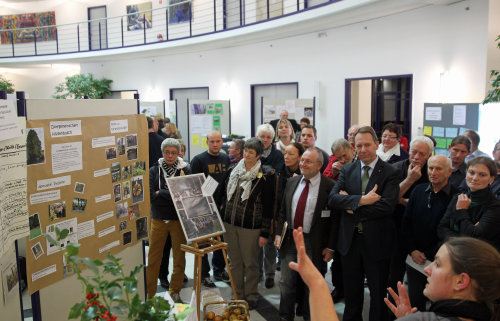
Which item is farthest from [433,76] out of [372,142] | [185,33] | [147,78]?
[147,78]

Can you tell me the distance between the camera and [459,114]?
22.0 feet

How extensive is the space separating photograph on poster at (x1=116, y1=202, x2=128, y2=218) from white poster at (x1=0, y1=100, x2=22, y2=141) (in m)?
1.08

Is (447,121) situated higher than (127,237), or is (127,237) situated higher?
(447,121)

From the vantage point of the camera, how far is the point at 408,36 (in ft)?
27.2

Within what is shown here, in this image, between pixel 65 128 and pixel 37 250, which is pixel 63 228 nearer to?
pixel 37 250

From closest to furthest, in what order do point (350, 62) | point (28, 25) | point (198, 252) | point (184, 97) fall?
point (198, 252) → point (350, 62) → point (184, 97) → point (28, 25)

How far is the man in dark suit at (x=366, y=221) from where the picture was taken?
347 centimetres

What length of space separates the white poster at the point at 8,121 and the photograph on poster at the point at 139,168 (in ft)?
3.72

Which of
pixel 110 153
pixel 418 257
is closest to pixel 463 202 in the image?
pixel 418 257

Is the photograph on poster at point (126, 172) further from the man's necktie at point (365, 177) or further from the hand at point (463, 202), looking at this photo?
the hand at point (463, 202)

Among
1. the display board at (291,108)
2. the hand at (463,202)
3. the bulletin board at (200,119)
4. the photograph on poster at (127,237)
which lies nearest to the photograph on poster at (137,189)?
the photograph on poster at (127,237)

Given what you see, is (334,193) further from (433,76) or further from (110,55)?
(110,55)

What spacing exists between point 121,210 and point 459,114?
18.8 feet

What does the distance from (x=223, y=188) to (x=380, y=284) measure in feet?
6.10
